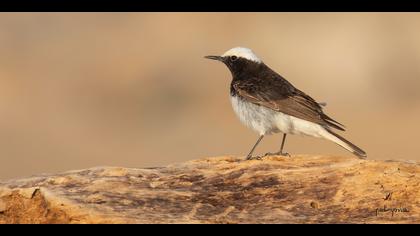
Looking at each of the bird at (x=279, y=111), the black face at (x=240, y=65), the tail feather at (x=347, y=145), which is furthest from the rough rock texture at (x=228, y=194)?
the black face at (x=240, y=65)

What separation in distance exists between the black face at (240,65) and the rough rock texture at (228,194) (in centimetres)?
376

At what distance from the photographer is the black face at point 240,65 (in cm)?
1502

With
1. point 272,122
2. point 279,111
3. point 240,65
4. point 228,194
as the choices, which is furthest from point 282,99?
point 228,194

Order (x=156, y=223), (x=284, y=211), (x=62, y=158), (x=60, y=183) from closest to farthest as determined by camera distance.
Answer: (x=156, y=223) → (x=284, y=211) → (x=60, y=183) → (x=62, y=158)

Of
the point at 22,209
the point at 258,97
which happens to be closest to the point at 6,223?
the point at 22,209

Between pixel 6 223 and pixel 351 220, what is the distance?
10.4 ft

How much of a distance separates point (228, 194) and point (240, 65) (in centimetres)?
524

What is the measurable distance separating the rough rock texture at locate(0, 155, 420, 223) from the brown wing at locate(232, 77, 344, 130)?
213cm

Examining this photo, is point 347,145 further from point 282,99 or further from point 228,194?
point 228,194

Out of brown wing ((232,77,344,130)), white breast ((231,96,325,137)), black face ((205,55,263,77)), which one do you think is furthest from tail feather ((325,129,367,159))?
black face ((205,55,263,77))

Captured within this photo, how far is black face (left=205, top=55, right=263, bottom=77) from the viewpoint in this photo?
15.0 meters

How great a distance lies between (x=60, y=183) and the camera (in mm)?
10680

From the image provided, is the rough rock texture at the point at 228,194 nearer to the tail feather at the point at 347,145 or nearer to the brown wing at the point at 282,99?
the tail feather at the point at 347,145

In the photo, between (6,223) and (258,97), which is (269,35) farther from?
(6,223)
